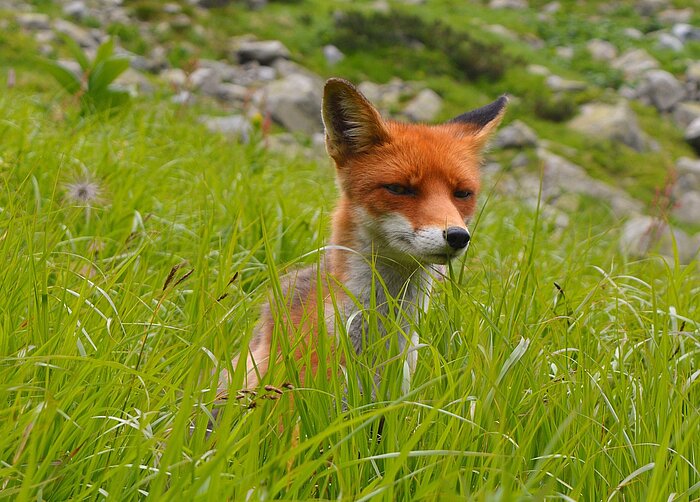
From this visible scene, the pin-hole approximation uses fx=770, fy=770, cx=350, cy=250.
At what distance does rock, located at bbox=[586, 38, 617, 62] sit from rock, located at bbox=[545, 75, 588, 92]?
23.3 ft

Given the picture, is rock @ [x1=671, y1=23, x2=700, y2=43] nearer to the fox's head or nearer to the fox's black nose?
the fox's head

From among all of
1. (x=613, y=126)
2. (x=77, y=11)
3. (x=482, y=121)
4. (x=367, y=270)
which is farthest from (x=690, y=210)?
(x=77, y=11)

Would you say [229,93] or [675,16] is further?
[675,16]

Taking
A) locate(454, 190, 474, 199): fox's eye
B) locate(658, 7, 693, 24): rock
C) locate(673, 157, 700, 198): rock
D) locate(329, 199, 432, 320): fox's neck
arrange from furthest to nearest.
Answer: locate(658, 7, 693, 24): rock, locate(673, 157, 700, 198): rock, locate(454, 190, 474, 199): fox's eye, locate(329, 199, 432, 320): fox's neck

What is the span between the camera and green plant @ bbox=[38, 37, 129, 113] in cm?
763

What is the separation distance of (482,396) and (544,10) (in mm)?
39316

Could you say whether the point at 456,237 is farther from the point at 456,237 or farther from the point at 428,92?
the point at 428,92

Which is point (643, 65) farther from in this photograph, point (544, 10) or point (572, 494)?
point (572, 494)

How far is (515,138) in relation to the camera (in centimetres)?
1653

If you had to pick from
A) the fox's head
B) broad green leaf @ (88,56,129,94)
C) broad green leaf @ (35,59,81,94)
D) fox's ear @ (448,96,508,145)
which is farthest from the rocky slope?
the fox's head

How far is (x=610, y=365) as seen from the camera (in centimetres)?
316

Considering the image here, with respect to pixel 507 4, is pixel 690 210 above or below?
above

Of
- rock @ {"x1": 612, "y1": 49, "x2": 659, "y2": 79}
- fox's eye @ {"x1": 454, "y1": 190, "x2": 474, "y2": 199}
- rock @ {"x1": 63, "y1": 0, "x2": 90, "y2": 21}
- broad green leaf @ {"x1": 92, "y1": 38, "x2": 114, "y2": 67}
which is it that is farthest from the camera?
rock @ {"x1": 612, "y1": 49, "x2": 659, "y2": 79}

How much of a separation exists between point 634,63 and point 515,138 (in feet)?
47.3
